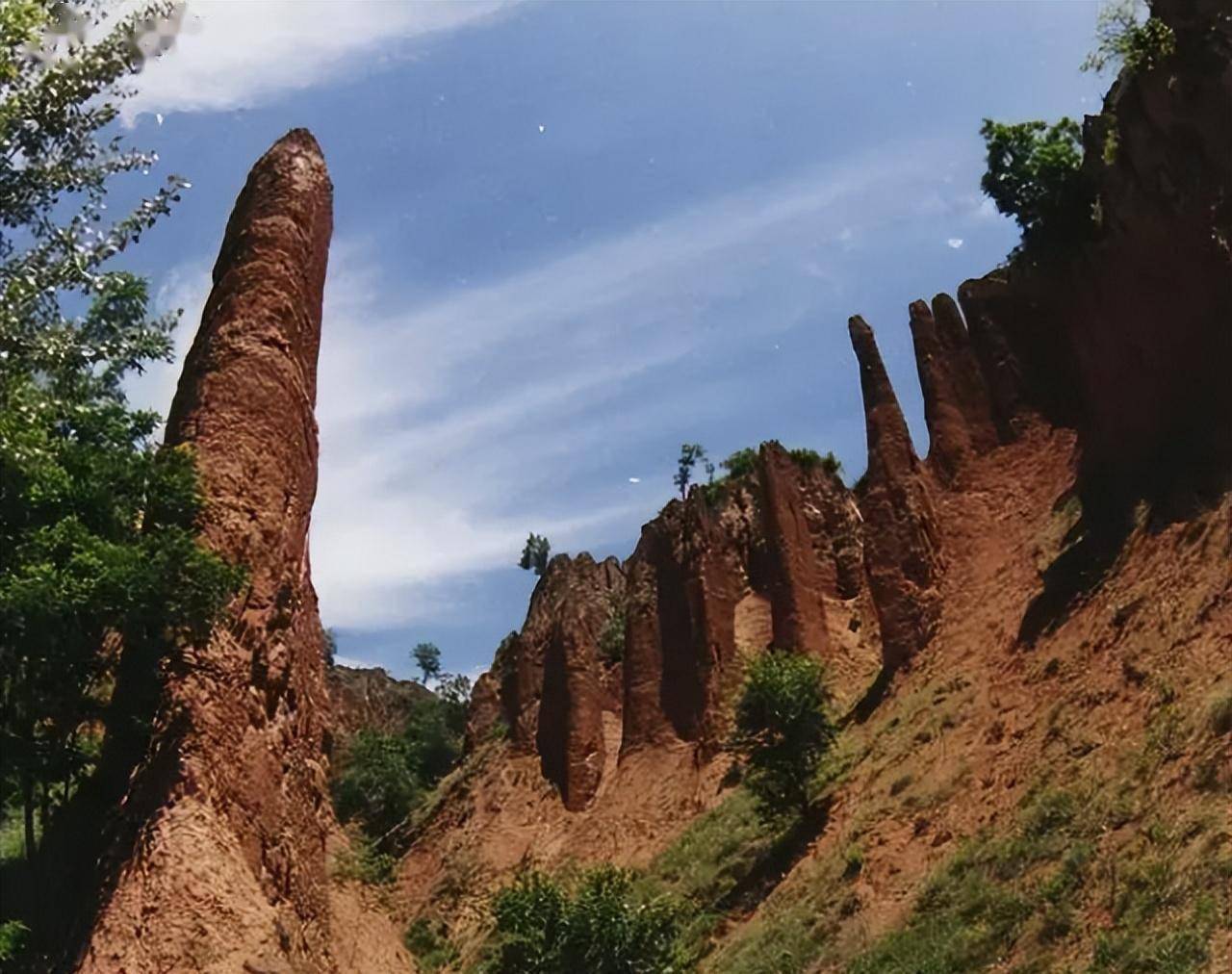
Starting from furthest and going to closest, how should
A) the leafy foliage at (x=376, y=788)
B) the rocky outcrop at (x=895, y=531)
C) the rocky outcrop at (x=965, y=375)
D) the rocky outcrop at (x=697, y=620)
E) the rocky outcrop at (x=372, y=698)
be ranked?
the rocky outcrop at (x=372, y=698) → the leafy foliage at (x=376, y=788) → the rocky outcrop at (x=697, y=620) → the rocky outcrop at (x=965, y=375) → the rocky outcrop at (x=895, y=531)

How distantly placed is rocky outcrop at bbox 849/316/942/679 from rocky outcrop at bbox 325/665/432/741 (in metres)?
37.5

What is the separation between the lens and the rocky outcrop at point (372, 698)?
6850 cm

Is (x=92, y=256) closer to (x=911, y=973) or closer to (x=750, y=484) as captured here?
(x=911, y=973)

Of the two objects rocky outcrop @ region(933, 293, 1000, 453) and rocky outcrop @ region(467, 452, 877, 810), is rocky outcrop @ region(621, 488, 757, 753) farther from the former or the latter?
rocky outcrop @ region(933, 293, 1000, 453)

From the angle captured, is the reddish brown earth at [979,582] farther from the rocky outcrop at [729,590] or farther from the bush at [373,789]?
the bush at [373,789]

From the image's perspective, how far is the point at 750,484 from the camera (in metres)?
46.0

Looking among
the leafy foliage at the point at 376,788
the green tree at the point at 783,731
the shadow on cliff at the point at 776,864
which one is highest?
the leafy foliage at the point at 376,788

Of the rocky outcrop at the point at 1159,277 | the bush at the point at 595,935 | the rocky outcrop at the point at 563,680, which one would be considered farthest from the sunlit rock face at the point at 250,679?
the rocky outcrop at the point at 563,680

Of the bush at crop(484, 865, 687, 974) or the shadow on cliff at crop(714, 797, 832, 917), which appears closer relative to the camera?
the bush at crop(484, 865, 687, 974)

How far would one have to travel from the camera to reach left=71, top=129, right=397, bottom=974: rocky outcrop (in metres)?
15.7

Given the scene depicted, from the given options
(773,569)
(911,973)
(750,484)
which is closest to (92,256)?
(911,973)

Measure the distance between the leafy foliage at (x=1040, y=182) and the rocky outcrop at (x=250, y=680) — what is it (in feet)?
53.3

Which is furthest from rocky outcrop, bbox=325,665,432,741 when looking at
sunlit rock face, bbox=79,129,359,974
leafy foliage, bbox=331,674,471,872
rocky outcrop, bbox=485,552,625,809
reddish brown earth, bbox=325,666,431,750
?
sunlit rock face, bbox=79,129,359,974

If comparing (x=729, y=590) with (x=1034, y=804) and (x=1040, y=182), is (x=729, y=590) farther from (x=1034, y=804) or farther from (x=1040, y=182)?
(x=1034, y=804)
